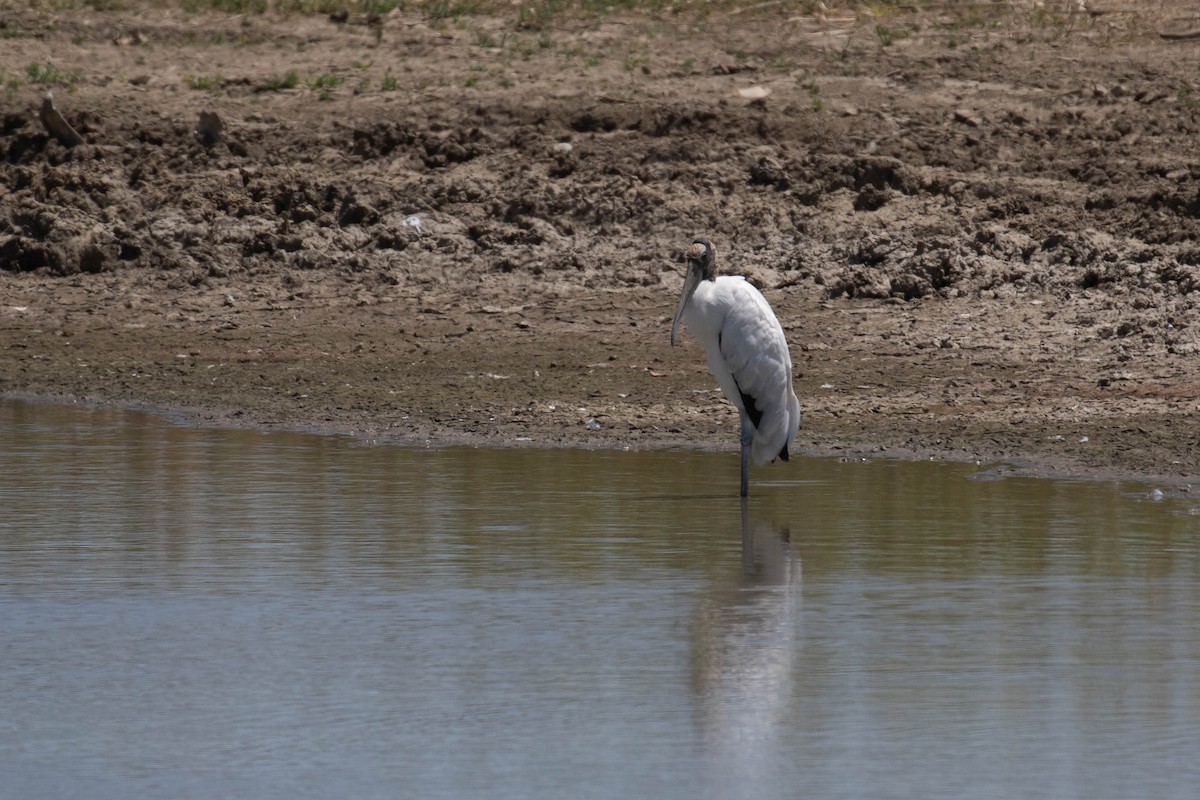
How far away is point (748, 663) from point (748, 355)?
3.48m

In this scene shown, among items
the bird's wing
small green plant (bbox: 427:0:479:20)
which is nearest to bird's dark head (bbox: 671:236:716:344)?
the bird's wing

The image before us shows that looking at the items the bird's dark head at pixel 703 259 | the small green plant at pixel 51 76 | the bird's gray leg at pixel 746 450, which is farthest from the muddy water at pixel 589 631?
the small green plant at pixel 51 76

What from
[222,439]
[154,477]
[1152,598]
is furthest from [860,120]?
[1152,598]

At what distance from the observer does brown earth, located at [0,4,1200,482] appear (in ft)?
39.7

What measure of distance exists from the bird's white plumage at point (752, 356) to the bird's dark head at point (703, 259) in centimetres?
9

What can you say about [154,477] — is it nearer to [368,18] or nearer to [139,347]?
[139,347]

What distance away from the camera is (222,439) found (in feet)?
37.0

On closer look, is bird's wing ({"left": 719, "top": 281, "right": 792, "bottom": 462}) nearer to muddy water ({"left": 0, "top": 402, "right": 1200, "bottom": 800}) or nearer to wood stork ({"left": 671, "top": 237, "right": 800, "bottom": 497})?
wood stork ({"left": 671, "top": 237, "right": 800, "bottom": 497})

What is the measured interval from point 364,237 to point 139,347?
211cm

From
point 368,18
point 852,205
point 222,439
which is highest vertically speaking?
point 368,18

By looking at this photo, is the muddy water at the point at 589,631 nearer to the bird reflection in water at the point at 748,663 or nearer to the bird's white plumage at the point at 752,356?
the bird reflection in water at the point at 748,663

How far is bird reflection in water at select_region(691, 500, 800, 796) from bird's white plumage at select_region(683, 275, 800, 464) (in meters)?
1.30

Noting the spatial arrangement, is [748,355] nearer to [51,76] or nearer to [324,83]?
[324,83]

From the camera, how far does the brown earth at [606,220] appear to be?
12.1 metres
